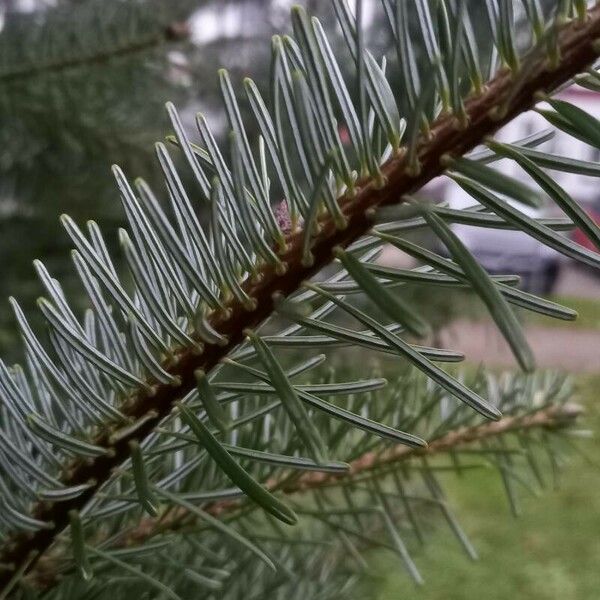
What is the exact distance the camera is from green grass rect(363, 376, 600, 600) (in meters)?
0.83

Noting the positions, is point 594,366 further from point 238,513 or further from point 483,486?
point 238,513

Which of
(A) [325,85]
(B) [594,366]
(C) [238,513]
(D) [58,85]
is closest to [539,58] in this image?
(A) [325,85]

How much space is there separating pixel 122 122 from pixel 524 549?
803 mm

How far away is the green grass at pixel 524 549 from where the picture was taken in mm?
828

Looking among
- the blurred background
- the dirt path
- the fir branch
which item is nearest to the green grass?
the blurred background

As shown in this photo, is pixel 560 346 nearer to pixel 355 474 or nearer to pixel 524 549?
pixel 524 549

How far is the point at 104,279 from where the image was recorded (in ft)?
0.41

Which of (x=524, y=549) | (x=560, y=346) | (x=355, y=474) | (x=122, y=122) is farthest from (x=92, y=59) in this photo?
(x=560, y=346)

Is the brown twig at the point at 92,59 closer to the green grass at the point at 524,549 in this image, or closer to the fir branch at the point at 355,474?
the fir branch at the point at 355,474

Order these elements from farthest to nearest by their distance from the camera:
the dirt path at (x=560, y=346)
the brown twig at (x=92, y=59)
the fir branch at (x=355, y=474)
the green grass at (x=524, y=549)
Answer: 1. the dirt path at (x=560, y=346)
2. the green grass at (x=524, y=549)
3. the brown twig at (x=92, y=59)
4. the fir branch at (x=355, y=474)

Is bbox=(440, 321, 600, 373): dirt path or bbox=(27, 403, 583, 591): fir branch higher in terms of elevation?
bbox=(27, 403, 583, 591): fir branch

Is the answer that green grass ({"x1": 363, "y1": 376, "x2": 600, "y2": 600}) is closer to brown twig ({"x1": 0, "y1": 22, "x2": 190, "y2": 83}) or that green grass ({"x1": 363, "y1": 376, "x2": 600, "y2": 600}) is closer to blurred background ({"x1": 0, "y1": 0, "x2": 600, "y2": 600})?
blurred background ({"x1": 0, "y1": 0, "x2": 600, "y2": 600})

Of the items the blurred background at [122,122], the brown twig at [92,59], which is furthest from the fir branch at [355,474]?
the brown twig at [92,59]

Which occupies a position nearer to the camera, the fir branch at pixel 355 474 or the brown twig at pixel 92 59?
the fir branch at pixel 355 474
